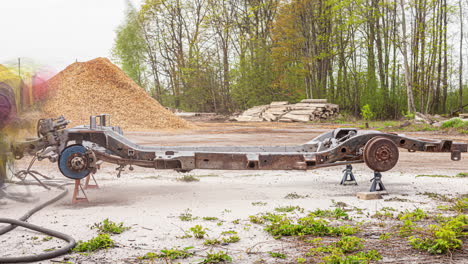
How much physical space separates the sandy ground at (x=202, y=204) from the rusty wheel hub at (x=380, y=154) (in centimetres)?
42

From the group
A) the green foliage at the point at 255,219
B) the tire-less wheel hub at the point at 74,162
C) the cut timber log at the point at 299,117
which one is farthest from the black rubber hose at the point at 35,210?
the cut timber log at the point at 299,117

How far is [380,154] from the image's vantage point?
5.23 metres

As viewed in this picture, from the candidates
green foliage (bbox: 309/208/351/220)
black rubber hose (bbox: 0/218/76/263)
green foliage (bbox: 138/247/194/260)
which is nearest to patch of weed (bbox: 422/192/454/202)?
green foliage (bbox: 309/208/351/220)

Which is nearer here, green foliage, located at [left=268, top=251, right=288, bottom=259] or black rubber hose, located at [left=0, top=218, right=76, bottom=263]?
black rubber hose, located at [left=0, top=218, right=76, bottom=263]

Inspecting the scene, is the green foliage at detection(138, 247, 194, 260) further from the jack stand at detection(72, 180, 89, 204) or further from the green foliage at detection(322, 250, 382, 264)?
the jack stand at detection(72, 180, 89, 204)

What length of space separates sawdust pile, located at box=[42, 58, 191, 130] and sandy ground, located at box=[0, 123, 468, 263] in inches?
418

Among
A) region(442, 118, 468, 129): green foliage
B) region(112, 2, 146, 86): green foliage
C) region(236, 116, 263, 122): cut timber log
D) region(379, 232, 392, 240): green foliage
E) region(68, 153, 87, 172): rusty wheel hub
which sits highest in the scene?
region(112, 2, 146, 86): green foliage

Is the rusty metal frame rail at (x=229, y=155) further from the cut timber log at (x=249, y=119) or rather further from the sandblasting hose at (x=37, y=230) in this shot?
the cut timber log at (x=249, y=119)

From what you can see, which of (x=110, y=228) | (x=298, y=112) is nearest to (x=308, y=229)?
(x=110, y=228)

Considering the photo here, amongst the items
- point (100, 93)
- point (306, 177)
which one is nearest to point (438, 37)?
point (100, 93)

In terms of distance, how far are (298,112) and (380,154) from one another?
66.8 ft

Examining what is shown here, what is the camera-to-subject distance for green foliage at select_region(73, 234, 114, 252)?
342cm

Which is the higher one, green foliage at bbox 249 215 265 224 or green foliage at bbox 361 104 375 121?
green foliage at bbox 361 104 375 121

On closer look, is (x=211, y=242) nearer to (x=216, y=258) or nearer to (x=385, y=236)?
(x=216, y=258)
